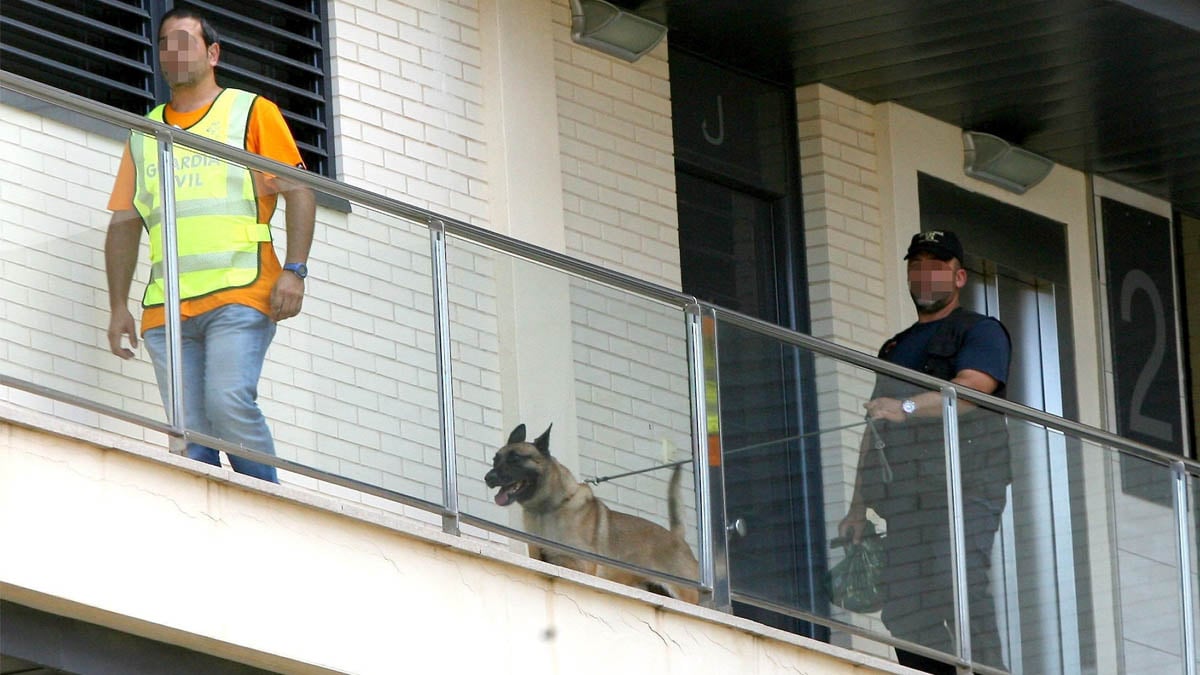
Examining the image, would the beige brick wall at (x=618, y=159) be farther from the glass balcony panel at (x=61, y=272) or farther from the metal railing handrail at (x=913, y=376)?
the glass balcony panel at (x=61, y=272)

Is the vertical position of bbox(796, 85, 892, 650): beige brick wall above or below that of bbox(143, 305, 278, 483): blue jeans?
above

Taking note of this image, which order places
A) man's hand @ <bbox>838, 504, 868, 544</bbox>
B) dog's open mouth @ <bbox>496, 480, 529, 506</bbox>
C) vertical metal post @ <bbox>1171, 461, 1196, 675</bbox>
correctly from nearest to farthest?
dog's open mouth @ <bbox>496, 480, 529, 506</bbox>
man's hand @ <bbox>838, 504, 868, 544</bbox>
vertical metal post @ <bbox>1171, 461, 1196, 675</bbox>

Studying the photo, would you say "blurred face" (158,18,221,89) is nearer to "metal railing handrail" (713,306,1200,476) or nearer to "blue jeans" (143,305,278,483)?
"blue jeans" (143,305,278,483)

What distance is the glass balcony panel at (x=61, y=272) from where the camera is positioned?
7914 mm

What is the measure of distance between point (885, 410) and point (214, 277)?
302 cm

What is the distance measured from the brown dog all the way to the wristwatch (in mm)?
1027

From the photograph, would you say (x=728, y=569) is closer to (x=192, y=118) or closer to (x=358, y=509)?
(x=358, y=509)

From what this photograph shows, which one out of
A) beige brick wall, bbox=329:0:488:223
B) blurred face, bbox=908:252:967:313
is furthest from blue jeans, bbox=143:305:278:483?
beige brick wall, bbox=329:0:488:223

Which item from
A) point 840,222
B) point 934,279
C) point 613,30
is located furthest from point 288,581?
A: point 840,222

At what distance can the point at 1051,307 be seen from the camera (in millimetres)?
16453

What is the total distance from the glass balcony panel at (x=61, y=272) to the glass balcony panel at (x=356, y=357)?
1.08ft

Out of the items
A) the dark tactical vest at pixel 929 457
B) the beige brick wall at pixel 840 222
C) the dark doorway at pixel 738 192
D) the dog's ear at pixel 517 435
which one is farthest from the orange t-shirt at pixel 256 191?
the beige brick wall at pixel 840 222

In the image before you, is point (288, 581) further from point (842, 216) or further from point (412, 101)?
point (842, 216)

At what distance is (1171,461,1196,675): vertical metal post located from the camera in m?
11.7
